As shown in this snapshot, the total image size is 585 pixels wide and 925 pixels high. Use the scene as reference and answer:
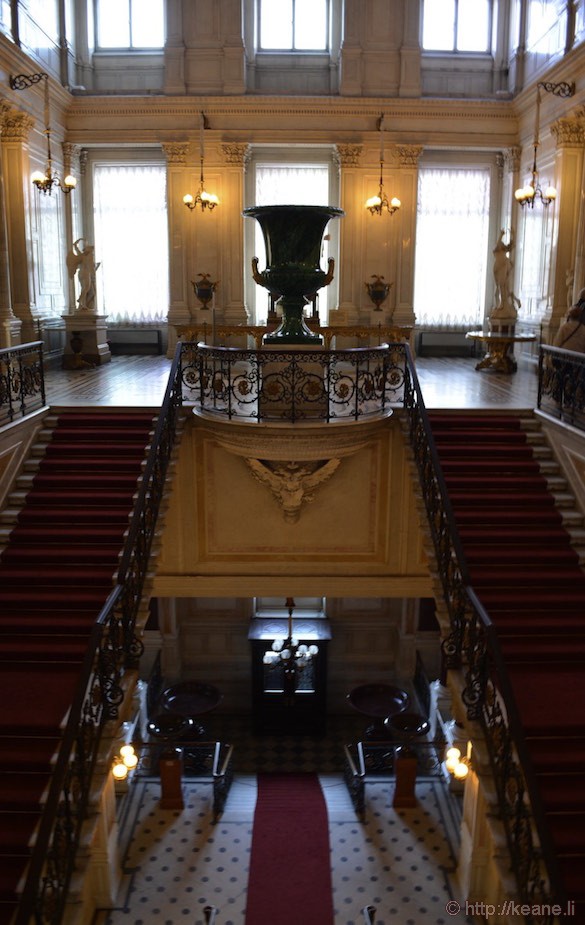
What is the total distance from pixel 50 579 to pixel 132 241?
10.2 meters

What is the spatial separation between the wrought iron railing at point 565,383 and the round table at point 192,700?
6696 millimetres

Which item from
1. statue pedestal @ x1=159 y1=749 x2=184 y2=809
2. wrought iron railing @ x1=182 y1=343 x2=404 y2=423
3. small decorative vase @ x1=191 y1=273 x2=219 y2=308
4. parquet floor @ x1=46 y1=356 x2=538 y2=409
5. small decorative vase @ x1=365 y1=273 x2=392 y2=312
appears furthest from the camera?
small decorative vase @ x1=365 y1=273 x2=392 y2=312

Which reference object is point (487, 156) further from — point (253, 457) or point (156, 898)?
point (156, 898)

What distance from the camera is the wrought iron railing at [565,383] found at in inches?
299

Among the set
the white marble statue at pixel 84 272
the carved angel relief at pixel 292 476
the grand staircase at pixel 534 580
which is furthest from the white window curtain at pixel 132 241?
the grand staircase at pixel 534 580

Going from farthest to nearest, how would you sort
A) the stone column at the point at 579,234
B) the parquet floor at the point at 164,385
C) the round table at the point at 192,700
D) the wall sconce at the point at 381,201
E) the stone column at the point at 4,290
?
the wall sconce at the point at 381,201 → the round table at the point at 192,700 → the stone column at the point at 579,234 → the stone column at the point at 4,290 → the parquet floor at the point at 164,385

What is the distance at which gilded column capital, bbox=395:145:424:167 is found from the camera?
14352 millimetres

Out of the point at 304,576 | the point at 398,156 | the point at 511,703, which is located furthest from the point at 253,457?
the point at 398,156

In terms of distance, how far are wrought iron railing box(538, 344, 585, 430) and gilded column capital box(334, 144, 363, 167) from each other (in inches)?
293

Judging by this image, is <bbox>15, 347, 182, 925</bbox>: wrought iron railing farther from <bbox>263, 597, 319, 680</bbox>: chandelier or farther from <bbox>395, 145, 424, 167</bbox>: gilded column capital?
<bbox>395, 145, 424, 167</bbox>: gilded column capital

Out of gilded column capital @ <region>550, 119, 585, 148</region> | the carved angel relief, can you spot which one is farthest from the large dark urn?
gilded column capital @ <region>550, 119, 585, 148</region>

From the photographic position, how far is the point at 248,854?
343 inches

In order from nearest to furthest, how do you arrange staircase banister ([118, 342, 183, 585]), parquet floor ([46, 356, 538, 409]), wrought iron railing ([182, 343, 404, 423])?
staircase banister ([118, 342, 183, 585])
wrought iron railing ([182, 343, 404, 423])
parquet floor ([46, 356, 538, 409])

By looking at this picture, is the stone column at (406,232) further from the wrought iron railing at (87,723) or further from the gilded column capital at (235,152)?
the wrought iron railing at (87,723)
